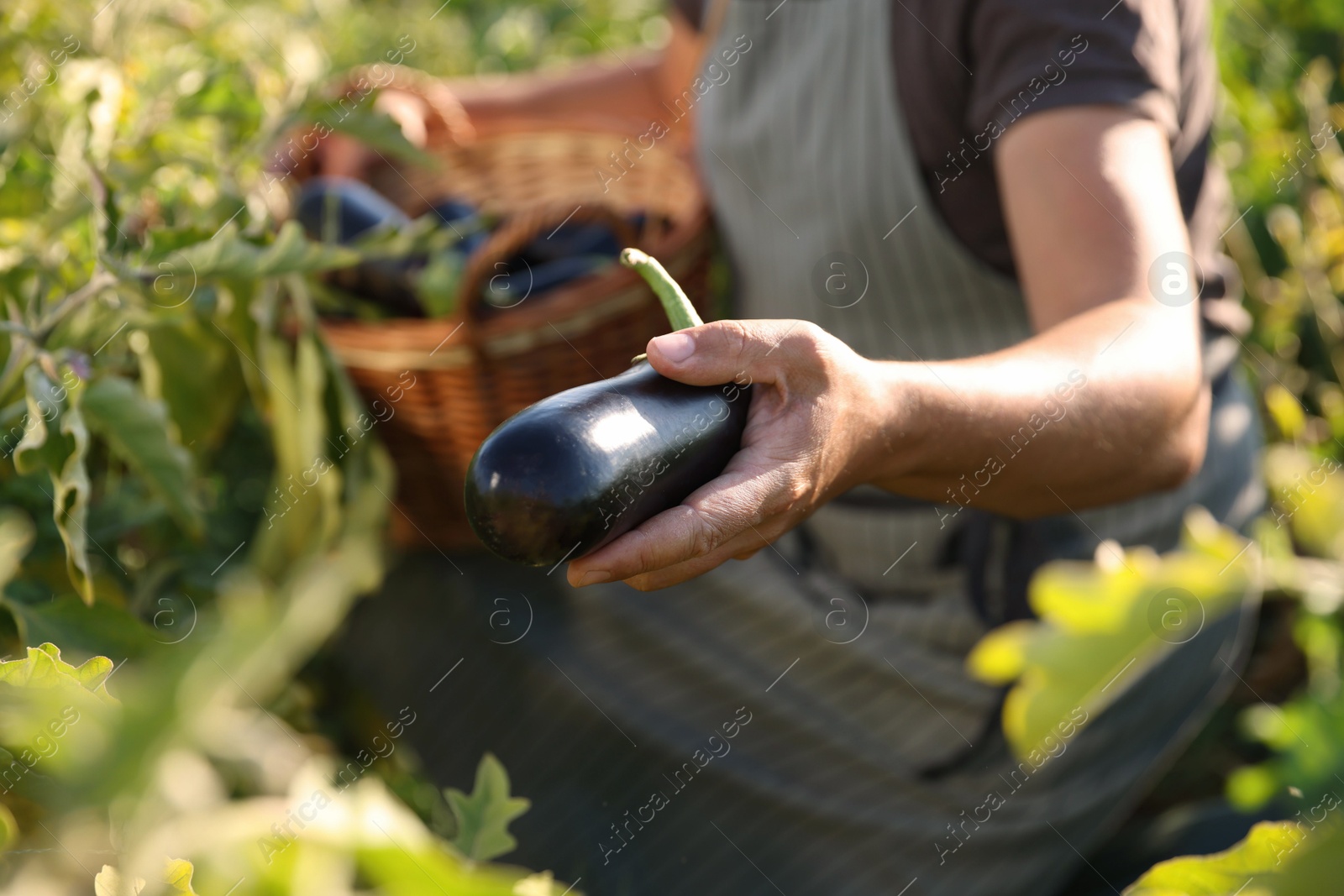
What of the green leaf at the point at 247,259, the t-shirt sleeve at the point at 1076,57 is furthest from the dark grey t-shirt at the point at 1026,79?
the green leaf at the point at 247,259

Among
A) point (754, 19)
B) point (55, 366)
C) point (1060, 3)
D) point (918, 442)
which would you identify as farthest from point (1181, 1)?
point (55, 366)

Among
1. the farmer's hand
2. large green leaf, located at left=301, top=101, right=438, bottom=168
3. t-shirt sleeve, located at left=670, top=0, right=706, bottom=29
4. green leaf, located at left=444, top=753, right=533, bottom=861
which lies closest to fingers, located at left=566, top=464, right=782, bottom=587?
the farmer's hand

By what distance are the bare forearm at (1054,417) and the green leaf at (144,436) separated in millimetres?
517

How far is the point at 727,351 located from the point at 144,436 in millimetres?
452

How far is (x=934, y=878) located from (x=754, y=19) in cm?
99

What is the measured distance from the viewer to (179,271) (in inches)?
31.2

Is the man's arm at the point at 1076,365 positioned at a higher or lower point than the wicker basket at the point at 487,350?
higher

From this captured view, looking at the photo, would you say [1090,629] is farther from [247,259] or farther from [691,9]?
[691,9]

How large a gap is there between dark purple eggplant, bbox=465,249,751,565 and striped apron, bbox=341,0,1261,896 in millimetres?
555

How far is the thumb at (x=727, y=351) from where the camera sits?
0.63 metres

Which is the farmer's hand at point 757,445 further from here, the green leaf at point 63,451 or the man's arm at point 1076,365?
the green leaf at point 63,451

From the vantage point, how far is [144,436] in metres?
0.78

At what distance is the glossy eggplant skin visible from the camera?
0.58m

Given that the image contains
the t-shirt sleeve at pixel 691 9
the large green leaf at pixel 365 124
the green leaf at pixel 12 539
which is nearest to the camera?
the green leaf at pixel 12 539
